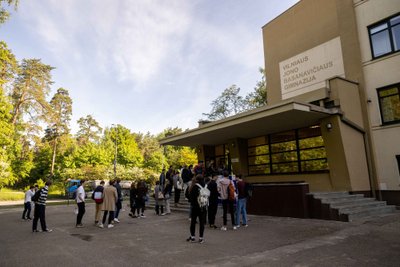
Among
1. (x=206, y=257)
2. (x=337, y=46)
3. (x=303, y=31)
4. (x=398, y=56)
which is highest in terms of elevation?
(x=303, y=31)

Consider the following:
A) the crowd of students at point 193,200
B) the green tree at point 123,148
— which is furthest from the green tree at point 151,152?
the crowd of students at point 193,200

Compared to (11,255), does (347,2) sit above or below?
above

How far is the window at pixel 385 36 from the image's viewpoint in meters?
13.5

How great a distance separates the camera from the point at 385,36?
13938 mm

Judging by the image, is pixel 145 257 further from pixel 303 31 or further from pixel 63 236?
pixel 303 31

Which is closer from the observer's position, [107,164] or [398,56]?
[398,56]

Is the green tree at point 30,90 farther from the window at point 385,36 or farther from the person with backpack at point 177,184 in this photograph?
the window at point 385,36

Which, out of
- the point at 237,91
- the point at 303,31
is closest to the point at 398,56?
the point at 303,31

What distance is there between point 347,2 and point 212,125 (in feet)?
32.3

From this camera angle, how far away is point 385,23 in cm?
1396

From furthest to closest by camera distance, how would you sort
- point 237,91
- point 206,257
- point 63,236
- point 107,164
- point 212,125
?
point 107,164 → point 237,91 → point 212,125 → point 63,236 → point 206,257

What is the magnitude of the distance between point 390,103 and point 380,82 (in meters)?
1.13

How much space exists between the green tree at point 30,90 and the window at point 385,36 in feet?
132

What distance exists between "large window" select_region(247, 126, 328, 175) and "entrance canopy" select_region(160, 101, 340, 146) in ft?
1.61
